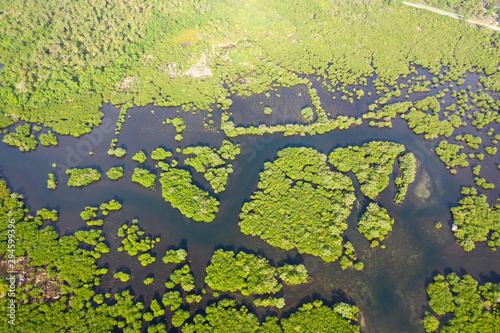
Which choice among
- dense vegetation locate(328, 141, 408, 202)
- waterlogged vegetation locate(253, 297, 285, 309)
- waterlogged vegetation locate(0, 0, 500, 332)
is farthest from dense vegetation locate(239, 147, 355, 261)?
waterlogged vegetation locate(253, 297, 285, 309)

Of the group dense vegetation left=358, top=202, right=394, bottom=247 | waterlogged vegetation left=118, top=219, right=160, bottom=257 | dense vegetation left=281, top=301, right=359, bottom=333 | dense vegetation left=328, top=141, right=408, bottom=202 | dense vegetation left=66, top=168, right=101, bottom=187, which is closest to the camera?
dense vegetation left=281, top=301, right=359, bottom=333

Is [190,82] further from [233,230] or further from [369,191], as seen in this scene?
[369,191]

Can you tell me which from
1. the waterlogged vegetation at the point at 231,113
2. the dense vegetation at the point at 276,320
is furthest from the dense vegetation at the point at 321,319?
the waterlogged vegetation at the point at 231,113

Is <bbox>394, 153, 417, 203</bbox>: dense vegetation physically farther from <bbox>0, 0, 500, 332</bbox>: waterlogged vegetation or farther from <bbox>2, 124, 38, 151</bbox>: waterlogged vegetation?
<bbox>2, 124, 38, 151</bbox>: waterlogged vegetation

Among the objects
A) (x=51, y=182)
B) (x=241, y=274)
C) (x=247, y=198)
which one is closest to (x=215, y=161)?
(x=247, y=198)

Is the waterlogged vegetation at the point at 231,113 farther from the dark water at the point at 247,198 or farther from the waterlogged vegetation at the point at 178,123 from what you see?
the dark water at the point at 247,198

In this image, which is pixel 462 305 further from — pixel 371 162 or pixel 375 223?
pixel 371 162
